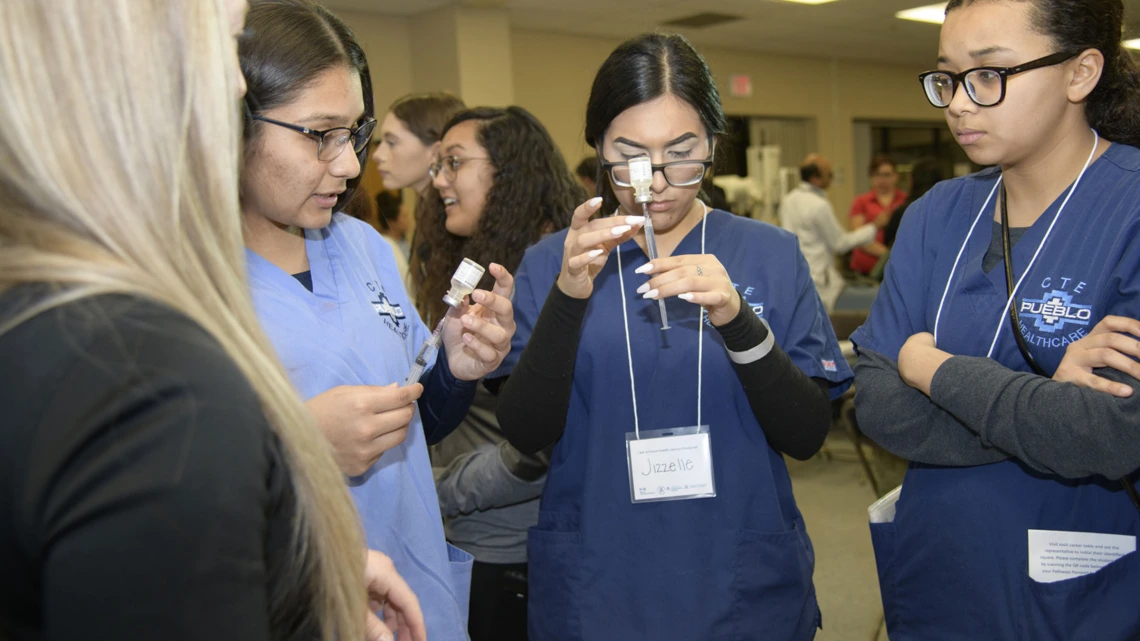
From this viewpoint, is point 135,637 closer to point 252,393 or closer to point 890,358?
point 252,393

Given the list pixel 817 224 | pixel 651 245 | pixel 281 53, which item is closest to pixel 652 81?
pixel 651 245

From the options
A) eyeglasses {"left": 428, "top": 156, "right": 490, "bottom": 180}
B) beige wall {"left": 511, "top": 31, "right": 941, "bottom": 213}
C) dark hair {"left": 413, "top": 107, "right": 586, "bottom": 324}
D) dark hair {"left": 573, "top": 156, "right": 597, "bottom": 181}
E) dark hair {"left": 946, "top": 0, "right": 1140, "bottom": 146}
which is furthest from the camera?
beige wall {"left": 511, "top": 31, "right": 941, "bottom": 213}

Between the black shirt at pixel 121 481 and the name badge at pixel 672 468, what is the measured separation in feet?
2.96

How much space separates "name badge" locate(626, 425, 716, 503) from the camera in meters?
1.40

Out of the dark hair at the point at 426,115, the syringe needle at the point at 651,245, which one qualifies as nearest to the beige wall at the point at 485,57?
the dark hair at the point at 426,115

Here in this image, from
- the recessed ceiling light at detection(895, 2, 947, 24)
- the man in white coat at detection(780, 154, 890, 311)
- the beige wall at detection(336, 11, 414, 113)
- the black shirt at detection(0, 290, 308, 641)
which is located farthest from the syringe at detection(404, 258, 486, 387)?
the recessed ceiling light at detection(895, 2, 947, 24)

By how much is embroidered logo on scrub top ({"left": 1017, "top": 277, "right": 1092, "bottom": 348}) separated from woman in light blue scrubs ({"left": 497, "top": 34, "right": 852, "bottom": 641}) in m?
0.34

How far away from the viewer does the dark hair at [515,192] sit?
2256 millimetres

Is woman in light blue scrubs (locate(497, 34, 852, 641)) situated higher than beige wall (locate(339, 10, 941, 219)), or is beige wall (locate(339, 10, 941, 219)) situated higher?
beige wall (locate(339, 10, 941, 219))

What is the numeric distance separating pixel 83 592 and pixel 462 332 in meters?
Answer: 0.87

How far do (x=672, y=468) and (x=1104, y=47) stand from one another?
2.98 ft

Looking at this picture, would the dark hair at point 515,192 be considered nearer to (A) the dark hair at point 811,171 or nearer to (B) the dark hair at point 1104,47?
(B) the dark hair at point 1104,47

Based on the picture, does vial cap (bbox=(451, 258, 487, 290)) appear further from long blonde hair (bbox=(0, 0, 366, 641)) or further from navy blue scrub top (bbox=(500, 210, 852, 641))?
long blonde hair (bbox=(0, 0, 366, 641))

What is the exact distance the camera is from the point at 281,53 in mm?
1115
